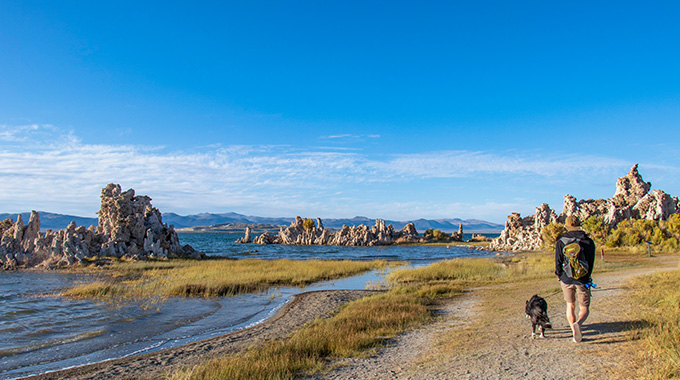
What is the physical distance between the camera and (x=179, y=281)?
26969mm

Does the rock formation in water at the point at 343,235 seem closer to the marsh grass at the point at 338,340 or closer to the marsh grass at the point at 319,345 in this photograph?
the marsh grass at the point at 338,340

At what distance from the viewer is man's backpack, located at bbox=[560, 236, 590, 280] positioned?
803 cm

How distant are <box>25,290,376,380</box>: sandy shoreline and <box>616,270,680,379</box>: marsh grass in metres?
9.45

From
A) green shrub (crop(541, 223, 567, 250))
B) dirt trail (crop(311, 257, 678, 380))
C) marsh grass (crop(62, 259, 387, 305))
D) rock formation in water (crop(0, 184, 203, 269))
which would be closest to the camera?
dirt trail (crop(311, 257, 678, 380))

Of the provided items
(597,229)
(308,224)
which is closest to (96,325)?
(597,229)

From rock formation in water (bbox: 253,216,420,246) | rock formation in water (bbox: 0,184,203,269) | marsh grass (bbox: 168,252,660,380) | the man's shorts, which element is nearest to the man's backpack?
the man's shorts

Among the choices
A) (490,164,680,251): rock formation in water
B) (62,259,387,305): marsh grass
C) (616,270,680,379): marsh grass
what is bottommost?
(62,259,387,305): marsh grass

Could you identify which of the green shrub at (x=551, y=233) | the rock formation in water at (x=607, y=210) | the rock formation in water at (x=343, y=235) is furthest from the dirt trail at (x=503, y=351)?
the rock formation in water at (x=343, y=235)

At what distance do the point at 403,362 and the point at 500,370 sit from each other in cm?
213

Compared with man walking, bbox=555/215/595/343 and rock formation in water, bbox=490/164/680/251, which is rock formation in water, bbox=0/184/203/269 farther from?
rock formation in water, bbox=490/164/680/251

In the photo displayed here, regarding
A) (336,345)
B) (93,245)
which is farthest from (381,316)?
(93,245)

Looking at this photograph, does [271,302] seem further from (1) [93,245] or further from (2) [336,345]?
(1) [93,245]

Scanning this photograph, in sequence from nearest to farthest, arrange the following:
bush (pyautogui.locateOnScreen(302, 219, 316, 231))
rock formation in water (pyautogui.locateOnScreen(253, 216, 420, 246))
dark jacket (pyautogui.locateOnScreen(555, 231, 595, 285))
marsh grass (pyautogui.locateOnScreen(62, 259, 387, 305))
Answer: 1. dark jacket (pyautogui.locateOnScreen(555, 231, 595, 285))
2. marsh grass (pyautogui.locateOnScreen(62, 259, 387, 305))
3. rock formation in water (pyautogui.locateOnScreen(253, 216, 420, 246))
4. bush (pyautogui.locateOnScreen(302, 219, 316, 231))

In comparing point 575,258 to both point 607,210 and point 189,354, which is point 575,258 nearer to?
point 189,354
